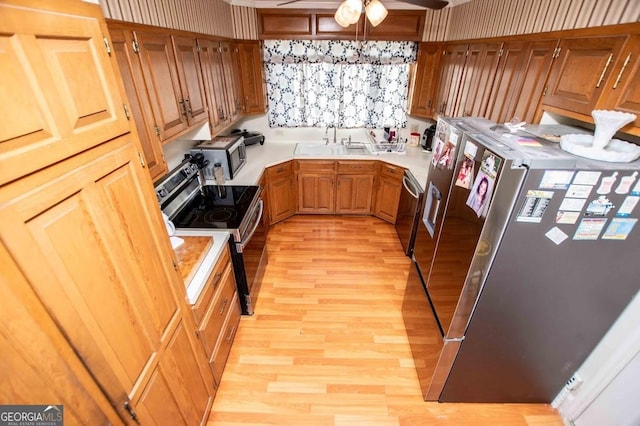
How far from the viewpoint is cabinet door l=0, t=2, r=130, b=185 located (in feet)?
1.95

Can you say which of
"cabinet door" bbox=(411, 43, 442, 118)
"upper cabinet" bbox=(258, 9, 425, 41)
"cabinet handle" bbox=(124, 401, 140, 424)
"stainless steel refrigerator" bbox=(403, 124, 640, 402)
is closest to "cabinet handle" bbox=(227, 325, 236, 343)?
"cabinet handle" bbox=(124, 401, 140, 424)

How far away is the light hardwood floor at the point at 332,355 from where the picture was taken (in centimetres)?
176

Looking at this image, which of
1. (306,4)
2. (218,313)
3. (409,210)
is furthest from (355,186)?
(218,313)

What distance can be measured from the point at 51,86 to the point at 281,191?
9.26ft

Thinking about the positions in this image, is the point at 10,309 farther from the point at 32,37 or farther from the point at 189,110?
the point at 189,110

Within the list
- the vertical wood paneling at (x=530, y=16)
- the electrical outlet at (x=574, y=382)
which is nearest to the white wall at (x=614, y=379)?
the electrical outlet at (x=574, y=382)

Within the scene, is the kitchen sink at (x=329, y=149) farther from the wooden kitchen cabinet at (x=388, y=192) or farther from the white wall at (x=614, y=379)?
the white wall at (x=614, y=379)

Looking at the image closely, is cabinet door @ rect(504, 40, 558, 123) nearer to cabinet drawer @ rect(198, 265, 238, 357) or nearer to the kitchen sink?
the kitchen sink

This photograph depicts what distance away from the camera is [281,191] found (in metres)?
3.50

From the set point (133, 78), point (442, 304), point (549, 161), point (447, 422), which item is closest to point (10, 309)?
point (133, 78)

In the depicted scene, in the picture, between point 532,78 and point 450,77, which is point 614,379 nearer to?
point 532,78

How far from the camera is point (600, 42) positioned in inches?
53.0

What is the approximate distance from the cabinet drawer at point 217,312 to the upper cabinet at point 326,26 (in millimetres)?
2724

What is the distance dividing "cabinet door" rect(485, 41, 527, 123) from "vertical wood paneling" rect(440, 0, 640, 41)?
107mm
